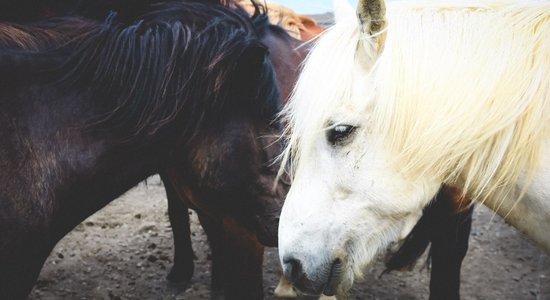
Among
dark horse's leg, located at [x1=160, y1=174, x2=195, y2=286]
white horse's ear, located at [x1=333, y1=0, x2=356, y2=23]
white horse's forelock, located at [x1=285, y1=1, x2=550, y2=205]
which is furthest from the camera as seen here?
dark horse's leg, located at [x1=160, y1=174, x2=195, y2=286]

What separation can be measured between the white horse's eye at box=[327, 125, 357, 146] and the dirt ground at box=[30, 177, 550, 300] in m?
1.92

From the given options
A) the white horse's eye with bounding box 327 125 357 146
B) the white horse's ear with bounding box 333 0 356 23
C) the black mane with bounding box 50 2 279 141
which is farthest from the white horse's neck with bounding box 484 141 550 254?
the black mane with bounding box 50 2 279 141

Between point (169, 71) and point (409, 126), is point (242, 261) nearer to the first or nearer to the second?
point (169, 71)

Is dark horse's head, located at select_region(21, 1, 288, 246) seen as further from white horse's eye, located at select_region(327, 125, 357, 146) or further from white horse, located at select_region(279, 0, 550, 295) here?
white horse's eye, located at select_region(327, 125, 357, 146)

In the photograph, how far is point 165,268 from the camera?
370 cm

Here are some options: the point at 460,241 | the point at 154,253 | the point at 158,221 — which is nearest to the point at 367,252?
the point at 460,241

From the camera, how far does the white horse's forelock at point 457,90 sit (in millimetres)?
1156

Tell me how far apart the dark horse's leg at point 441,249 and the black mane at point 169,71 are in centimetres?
136

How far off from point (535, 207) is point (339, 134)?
21.2 inches

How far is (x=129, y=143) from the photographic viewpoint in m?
1.80

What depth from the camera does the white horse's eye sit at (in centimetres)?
127

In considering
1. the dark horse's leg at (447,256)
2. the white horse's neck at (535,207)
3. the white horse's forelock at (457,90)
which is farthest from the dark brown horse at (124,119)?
the dark horse's leg at (447,256)

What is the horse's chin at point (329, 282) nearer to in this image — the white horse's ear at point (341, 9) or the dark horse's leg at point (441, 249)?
the white horse's ear at point (341, 9)

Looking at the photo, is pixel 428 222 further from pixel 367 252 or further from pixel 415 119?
pixel 415 119
